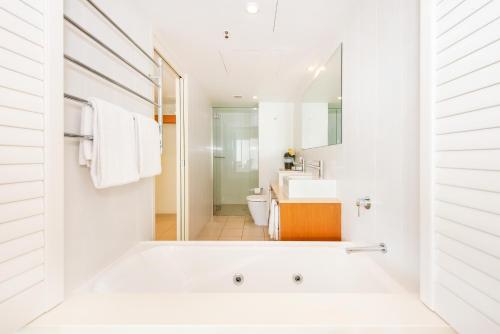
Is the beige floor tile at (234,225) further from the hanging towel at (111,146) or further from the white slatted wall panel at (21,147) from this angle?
the white slatted wall panel at (21,147)

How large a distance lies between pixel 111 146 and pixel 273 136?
375 centimetres

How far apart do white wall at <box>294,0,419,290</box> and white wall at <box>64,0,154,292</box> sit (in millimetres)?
1485

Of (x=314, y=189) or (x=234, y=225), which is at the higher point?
(x=314, y=189)

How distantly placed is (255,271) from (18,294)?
1.15 m

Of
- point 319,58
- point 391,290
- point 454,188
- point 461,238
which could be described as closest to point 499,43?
point 454,188

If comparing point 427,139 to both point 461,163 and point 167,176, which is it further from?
point 167,176

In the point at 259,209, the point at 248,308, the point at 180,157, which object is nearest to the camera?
the point at 248,308

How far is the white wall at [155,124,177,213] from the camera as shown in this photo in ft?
15.8

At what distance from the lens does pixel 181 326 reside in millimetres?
829

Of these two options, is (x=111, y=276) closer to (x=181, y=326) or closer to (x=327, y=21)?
(x=181, y=326)

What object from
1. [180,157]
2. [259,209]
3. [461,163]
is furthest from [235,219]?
[461,163]

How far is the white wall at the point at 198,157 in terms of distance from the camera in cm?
308

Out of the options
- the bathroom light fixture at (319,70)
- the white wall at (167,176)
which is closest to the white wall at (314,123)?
the bathroom light fixture at (319,70)

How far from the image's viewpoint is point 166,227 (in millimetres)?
4066
